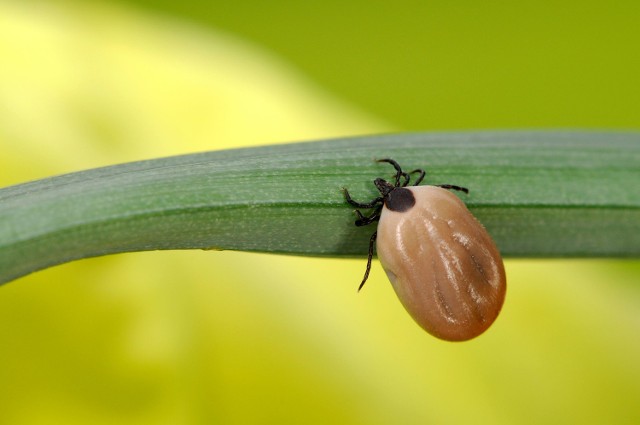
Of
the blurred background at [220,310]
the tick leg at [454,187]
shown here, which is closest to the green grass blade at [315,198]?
the tick leg at [454,187]

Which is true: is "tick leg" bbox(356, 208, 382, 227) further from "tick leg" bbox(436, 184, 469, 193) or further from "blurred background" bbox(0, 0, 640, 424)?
"blurred background" bbox(0, 0, 640, 424)

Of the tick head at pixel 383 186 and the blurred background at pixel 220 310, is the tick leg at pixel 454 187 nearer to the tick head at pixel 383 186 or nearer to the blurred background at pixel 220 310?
the tick head at pixel 383 186

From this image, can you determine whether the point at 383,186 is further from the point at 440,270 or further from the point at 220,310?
the point at 220,310

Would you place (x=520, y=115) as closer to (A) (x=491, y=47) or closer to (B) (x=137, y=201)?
(A) (x=491, y=47)

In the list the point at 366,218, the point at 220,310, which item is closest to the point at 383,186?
the point at 366,218

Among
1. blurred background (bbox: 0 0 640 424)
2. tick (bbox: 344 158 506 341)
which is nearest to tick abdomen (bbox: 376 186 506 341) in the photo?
tick (bbox: 344 158 506 341)

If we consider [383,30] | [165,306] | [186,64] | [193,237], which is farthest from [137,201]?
[383,30]
